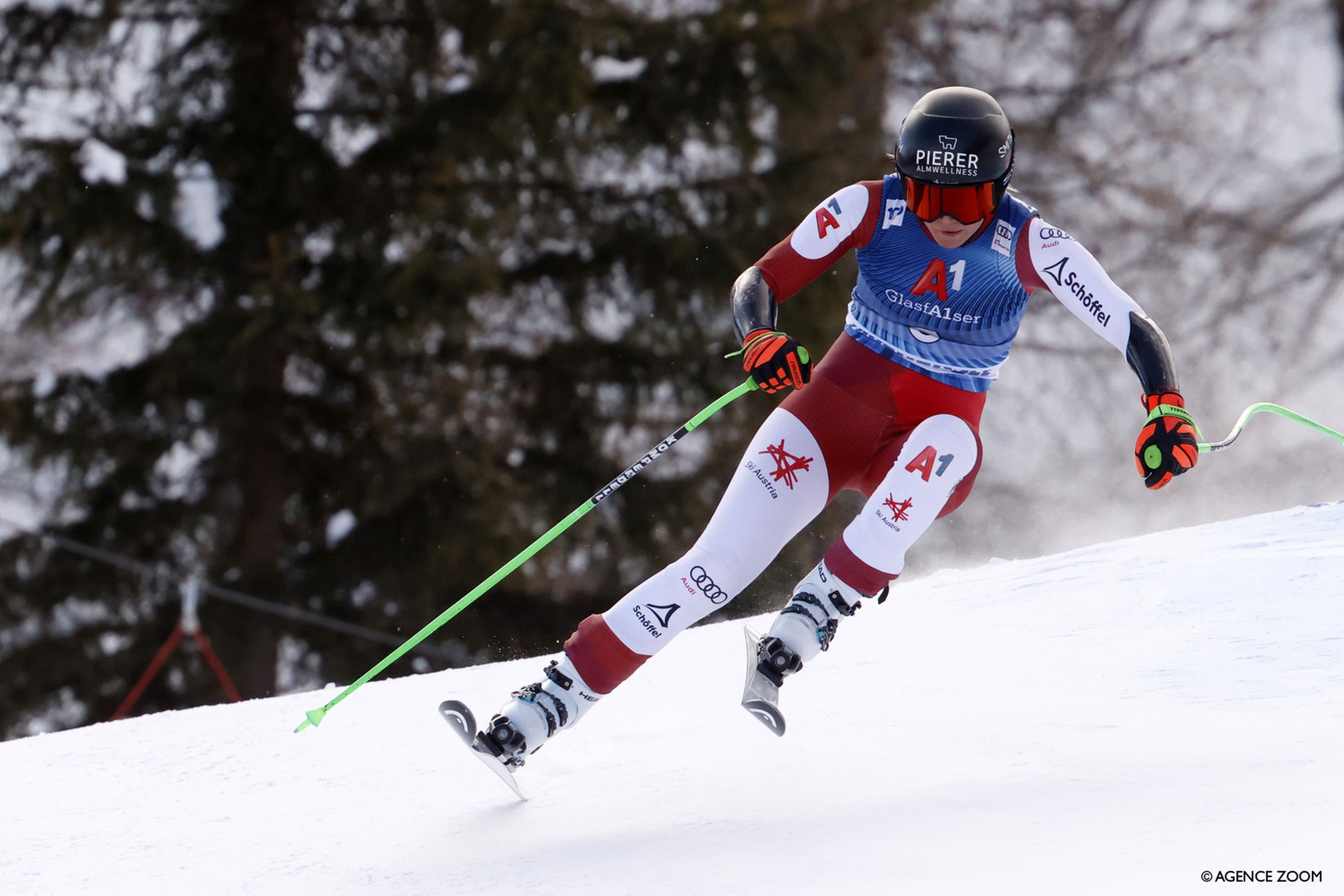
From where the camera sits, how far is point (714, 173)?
363 inches

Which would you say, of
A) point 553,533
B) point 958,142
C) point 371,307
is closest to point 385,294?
point 371,307

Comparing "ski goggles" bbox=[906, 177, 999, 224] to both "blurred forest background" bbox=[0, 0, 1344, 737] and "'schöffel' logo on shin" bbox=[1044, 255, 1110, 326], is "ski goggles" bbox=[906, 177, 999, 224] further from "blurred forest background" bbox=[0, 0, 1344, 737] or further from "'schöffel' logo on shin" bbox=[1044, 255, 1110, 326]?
"blurred forest background" bbox=[0, 0, 1344, 737]

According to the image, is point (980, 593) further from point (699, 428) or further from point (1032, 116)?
point (1032, 116)

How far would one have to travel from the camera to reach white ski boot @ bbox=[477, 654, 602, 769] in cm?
276

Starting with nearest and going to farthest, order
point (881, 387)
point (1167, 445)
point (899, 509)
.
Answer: point (1167, 445), point (899, 509), point (881, 387)

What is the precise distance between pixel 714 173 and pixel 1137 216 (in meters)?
4.89

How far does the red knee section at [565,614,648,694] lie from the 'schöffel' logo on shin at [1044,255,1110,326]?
1244mm

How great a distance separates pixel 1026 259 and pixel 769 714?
117cm

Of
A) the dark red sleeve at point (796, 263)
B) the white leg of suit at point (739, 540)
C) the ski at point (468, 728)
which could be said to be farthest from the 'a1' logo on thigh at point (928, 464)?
the ski at point (468, 728)

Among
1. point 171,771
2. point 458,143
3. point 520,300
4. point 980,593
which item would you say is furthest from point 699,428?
point 171,771

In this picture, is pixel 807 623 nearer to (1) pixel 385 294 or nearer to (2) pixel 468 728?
(2) pixel 468 728

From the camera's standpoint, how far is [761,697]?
262 centimetres

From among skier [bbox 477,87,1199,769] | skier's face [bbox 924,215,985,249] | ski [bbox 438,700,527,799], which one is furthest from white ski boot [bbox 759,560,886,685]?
skier's face [bbox 924,215,985,249]

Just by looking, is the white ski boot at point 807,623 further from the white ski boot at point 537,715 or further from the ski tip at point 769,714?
the white ski boot at point 537,715
